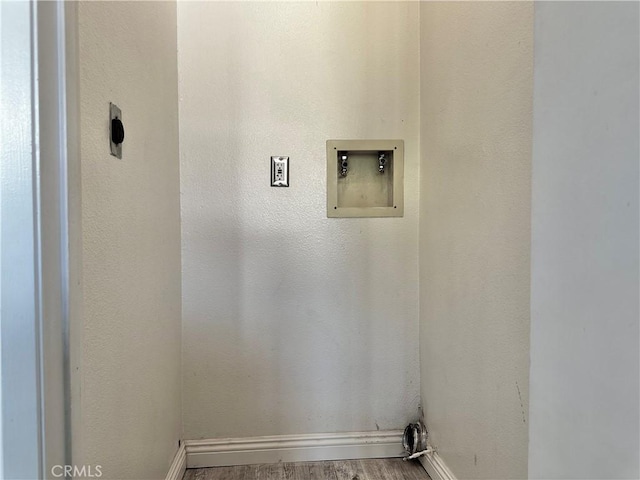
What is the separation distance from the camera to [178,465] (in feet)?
4.32

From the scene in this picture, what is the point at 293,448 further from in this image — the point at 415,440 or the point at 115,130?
the point at 115,130

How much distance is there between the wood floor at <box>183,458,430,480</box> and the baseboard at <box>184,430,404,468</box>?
0.02 metres

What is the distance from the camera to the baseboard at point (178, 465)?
49.3 inches

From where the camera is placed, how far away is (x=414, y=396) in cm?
149

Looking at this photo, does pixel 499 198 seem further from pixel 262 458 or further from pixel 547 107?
pixel 262 458

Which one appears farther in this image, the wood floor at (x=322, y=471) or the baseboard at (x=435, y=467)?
the wood floor at (x=322, y=471)

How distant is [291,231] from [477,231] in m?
0.72

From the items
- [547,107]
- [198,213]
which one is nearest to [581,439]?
[547,107]

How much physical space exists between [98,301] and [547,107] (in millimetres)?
896

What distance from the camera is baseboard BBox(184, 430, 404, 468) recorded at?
1423 millimetres
